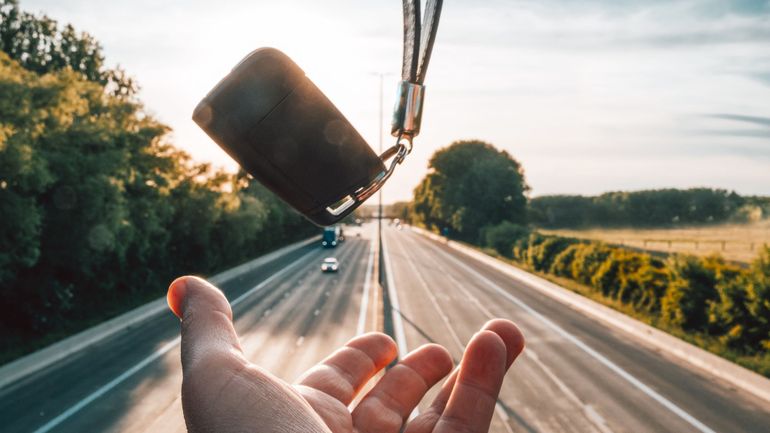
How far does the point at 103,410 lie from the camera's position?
14.8 metres

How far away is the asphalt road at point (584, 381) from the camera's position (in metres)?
13.8

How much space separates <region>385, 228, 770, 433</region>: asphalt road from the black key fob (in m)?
13.3

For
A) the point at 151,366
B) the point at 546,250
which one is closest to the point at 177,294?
the point at 151,366

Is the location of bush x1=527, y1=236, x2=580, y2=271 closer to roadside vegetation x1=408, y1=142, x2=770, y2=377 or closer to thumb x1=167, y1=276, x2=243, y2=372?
Result: roadside vegetation x1=408, y1=142, x2=770, y2=377

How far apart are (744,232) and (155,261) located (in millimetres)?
94967

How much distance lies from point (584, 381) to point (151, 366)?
1542 cm

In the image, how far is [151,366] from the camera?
62.5 feet

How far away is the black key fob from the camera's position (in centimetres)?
144

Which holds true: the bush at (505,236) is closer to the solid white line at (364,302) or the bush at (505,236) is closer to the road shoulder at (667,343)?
the solid white line at (364,302)

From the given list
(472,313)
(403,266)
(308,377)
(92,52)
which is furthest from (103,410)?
(92,52)

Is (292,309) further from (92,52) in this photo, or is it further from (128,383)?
(92,52)

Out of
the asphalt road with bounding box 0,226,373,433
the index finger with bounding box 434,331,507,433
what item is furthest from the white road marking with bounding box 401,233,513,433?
the index finger with bounding box 434,331,507,433

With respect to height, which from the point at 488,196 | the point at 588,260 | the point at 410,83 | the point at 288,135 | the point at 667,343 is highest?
the point at 488,196

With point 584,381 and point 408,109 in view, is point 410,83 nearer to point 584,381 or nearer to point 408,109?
point 408,109
